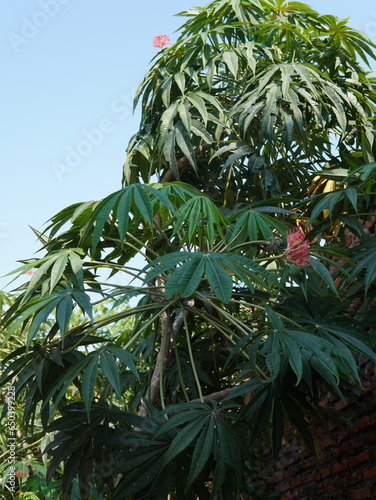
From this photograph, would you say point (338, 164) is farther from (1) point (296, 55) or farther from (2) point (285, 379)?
(2) point (285, 379)

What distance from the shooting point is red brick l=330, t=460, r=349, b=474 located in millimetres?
2635

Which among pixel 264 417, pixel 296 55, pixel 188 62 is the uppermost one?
pixel 188 62

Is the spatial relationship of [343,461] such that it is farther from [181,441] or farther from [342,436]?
[181,441]

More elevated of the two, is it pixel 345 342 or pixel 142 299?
pixel 142 299

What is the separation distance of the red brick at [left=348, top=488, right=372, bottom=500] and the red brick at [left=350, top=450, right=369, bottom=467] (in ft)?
0.35

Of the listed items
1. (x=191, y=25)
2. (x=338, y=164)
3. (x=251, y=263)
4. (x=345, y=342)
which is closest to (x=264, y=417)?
(x=345, y=342)

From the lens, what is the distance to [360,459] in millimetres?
2520

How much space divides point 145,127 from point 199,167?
327 mm

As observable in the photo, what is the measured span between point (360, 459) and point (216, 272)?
1.42 m

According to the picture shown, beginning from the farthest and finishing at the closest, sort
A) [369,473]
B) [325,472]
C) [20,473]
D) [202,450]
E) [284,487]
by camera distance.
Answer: [284,487] < [20,473] < [325,472] < [369,473] < [202,450]

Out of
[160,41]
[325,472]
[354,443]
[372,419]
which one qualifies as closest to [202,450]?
[372,419]

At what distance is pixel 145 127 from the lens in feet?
9.62

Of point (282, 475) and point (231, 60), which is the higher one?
point (231, 60)

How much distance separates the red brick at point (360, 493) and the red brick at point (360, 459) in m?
0.11
